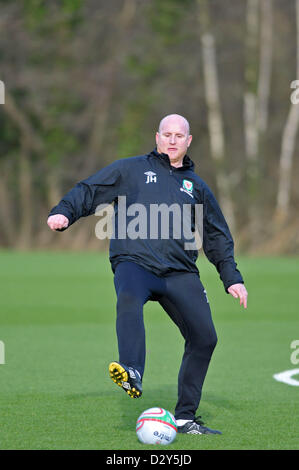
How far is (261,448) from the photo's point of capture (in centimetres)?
602

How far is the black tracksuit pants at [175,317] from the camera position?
242 inches

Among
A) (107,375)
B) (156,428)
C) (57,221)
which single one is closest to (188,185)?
(57,221)

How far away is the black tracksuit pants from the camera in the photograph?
6.14 meters

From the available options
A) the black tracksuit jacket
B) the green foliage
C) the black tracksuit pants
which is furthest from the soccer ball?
the green foliage

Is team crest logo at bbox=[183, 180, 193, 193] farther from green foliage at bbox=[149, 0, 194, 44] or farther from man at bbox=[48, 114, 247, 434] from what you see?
green foliage at bbox=[149, 0, 194, 44]

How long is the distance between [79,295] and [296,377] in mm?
9442

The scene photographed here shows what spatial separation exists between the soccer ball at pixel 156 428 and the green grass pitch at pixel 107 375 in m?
0.06

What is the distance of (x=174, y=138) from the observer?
6523mm

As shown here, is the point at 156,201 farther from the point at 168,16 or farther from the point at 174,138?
the point at 168,16

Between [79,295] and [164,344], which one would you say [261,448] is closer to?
[164,344]

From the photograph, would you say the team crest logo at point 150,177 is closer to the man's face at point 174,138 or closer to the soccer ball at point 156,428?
the man's face at point 174,138

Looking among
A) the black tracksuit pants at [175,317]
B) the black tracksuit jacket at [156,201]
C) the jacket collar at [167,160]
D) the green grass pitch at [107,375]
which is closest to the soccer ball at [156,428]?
the green grass pitch at [107,375]

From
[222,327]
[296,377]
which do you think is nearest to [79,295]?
[222,327]

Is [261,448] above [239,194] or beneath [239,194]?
beneath
